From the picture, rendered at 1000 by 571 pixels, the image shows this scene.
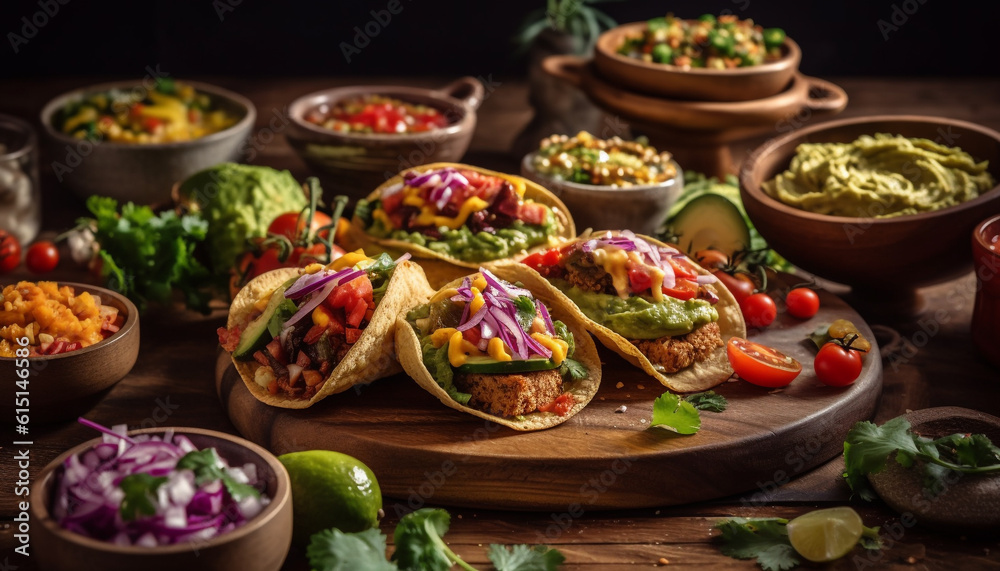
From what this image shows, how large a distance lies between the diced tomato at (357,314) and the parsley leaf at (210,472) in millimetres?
1182

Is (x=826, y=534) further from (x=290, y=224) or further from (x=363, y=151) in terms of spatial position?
(x=363, y=151)

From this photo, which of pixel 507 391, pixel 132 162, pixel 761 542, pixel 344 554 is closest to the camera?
pixel 344 554

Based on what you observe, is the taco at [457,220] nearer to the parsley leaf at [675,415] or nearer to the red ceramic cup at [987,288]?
the parsley leaf at [675,415]

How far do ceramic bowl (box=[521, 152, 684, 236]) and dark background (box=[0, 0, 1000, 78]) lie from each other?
399 cm

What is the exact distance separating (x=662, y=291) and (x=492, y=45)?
220 inches

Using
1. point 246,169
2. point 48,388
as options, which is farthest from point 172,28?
point 48,388

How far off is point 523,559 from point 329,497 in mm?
699

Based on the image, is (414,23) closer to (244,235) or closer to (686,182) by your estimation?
(686,182)

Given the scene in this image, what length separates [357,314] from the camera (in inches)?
170

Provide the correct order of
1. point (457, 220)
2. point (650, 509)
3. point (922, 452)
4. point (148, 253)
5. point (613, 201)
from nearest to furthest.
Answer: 1. point (922, 452)
2. point (650, 509)
3. point (457, 220)
4. point (148, 253)
5. point (613, 201)

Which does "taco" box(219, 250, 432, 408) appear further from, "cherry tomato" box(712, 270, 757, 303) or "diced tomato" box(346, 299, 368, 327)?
"cherry tomato" box(712, 270, 757, 303)

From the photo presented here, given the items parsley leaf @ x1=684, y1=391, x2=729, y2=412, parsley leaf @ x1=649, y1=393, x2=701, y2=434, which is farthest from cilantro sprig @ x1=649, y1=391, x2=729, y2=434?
parsley leaf @ x1=684, y1=391, x2=729, y2=412

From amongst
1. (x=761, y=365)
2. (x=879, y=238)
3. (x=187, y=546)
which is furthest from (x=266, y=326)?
(x=879, y=238)

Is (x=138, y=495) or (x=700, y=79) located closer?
(x=138, y=495)
